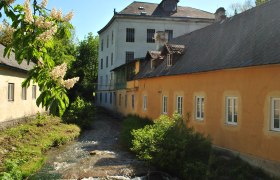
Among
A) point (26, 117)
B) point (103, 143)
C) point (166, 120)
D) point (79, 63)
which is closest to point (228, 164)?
Answer: point (166, 120)

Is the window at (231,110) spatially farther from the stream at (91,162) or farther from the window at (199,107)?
the stream at (91,162)

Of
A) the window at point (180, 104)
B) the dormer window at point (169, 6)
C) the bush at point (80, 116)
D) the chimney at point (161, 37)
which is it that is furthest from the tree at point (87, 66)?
the window at point (180, 104)

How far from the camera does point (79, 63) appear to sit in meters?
53.8

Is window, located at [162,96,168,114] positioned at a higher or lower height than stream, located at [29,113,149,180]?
higher

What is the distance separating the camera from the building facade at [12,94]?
20453 mm

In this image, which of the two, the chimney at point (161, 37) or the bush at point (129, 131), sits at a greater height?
the chimney at point (161, 37)

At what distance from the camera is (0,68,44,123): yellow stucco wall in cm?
2053

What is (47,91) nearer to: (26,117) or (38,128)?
(38,128)

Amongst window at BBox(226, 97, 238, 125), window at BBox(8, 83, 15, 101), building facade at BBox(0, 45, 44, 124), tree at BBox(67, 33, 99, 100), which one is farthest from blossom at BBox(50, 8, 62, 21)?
tree at BBox(67, 33, 99, 100)

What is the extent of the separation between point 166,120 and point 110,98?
98.0 feet

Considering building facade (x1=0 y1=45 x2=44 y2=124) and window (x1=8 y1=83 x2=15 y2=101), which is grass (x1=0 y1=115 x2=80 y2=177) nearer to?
building facade (x1=0 y1=45 x2=44 y2=124)

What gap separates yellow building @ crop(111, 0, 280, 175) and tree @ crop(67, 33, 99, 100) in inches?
1056

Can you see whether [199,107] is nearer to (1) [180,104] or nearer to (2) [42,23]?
(1) [180,104]

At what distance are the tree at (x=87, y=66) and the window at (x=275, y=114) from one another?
37.8 m
